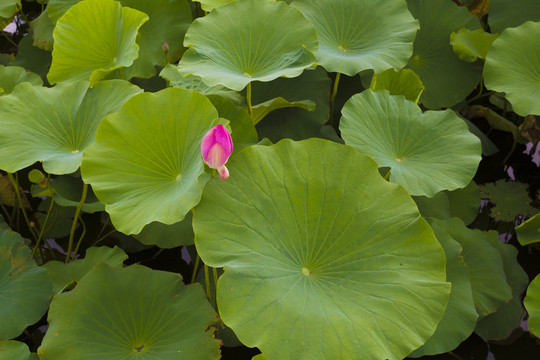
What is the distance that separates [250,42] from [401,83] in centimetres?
58

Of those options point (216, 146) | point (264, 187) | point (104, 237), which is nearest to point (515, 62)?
point (264, 187)

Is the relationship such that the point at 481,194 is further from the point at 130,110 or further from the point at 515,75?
the point at 130,110

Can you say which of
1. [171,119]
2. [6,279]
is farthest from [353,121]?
[6,279]

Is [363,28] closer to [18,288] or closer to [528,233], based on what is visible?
[528,233]

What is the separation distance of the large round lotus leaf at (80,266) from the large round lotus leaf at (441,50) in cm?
146

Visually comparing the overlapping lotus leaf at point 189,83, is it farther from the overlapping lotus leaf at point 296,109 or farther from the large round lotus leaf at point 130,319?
the large round lotus leaf at point 130,319

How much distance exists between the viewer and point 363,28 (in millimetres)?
2006

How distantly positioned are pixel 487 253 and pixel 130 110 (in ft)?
4.03

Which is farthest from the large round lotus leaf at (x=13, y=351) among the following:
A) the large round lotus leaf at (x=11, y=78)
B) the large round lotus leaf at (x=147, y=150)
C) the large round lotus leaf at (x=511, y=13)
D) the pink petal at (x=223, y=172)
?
the large round lotus leaf at (x=511, y=13)

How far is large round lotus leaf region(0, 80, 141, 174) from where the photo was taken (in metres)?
1.56

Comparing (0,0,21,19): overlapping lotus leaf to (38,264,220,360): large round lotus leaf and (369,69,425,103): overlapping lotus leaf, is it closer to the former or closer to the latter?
(38,264,220,360): large round lotus leaf

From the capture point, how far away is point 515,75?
6.89 ft

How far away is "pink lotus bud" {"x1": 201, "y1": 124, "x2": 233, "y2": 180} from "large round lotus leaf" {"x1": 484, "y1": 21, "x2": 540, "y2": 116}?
131 centimetres

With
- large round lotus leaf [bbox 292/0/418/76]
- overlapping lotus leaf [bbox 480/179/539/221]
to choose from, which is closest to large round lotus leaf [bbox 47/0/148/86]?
large round lotus leaf [bbox 292/0/418/76]
